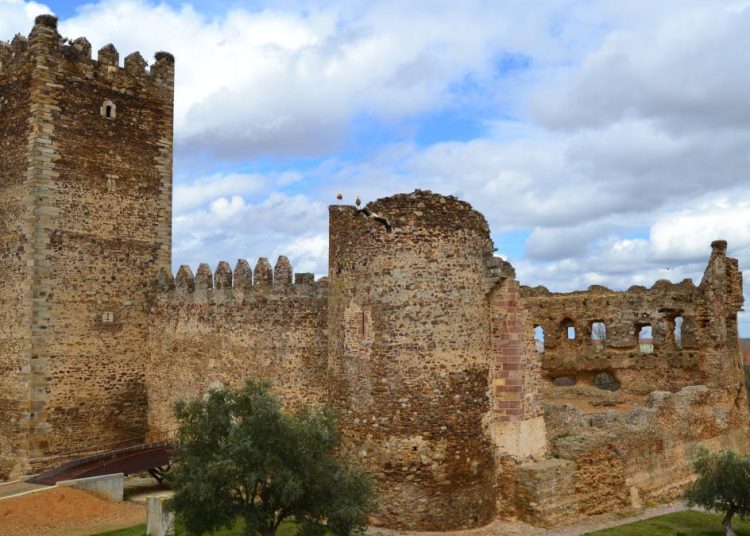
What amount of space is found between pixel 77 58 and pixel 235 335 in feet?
27.2

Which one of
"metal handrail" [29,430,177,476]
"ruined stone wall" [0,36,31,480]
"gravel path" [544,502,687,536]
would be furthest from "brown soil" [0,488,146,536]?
"gravel path" [544,502,687,536]

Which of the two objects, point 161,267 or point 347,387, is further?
point 161,267

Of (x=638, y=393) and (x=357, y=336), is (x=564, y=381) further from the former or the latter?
(x=357, y=336)

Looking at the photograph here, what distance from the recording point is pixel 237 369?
1692 cm

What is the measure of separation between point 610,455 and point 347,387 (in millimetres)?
5685

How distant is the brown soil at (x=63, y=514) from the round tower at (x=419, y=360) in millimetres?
4837

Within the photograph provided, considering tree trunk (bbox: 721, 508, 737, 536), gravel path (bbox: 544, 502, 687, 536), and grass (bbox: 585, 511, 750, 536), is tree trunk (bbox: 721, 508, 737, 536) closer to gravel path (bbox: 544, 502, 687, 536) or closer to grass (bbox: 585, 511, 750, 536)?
grass (bbox: 585, 511, 750, 536)

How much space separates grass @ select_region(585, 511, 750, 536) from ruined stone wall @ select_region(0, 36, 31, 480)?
43.0 feet

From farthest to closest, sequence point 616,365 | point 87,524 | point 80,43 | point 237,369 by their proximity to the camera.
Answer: point 616,365
point 80,43
point 237,369
point 87,524

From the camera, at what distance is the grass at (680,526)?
13.2 metres

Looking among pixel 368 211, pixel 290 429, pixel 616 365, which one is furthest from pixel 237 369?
pixel 616 365

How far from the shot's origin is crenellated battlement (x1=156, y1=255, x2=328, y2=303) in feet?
52.4

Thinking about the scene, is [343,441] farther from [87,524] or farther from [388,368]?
[87,524]

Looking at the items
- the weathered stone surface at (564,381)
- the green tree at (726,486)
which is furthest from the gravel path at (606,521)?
the weathered stone surface at (564,381)
